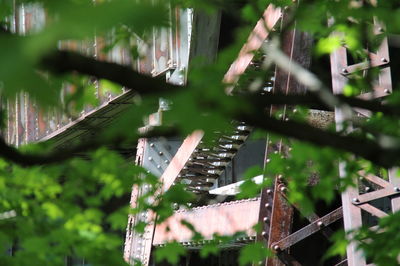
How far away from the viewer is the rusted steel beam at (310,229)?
10812mm

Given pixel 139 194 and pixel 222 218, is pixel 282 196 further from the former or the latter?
pixel 139 194

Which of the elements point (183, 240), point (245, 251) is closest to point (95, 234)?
point (245, 251)

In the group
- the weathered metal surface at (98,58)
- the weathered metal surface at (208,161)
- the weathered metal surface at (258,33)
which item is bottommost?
the weathered metal surface at (208,161)

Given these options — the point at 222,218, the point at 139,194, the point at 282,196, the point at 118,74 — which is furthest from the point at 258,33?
Answer: the point at 118,74

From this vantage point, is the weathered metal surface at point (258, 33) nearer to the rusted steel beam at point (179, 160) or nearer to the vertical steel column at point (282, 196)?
the vertical steel column at point (282, 196)

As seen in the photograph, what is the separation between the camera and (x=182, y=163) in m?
14.2

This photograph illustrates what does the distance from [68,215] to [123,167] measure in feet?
1.68

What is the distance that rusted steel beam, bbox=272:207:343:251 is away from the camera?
10812 mm

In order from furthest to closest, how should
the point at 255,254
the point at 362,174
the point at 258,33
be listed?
1. the point at 258,33
2. the point at 362,174
3. the point at 255,254

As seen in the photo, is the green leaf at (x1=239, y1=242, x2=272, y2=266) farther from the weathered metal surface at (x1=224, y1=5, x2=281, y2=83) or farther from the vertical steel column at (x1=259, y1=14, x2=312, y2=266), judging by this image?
the weathered metal surface at (x1=224, y1=5, x2=281, y2=83)

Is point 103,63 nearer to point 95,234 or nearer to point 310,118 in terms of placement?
point 95,234

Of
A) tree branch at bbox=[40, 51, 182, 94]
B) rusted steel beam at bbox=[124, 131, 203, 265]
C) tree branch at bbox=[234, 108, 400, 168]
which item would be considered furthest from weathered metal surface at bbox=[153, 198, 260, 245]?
tree branch at bbox=[40, 51, 182, 94]

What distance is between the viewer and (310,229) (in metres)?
10.9

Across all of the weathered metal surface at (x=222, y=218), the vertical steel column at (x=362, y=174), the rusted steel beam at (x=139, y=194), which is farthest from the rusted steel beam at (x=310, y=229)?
the rusted steel beam at (x=139, y=194)
